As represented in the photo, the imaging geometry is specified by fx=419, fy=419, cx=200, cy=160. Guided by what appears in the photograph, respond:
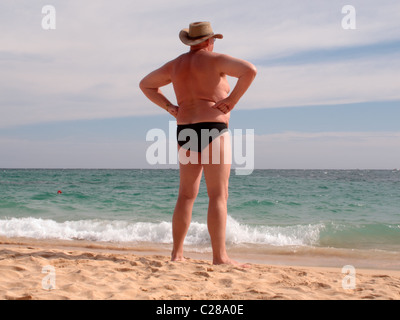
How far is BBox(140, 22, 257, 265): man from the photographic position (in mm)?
3586

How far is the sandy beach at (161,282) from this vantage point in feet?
9.01

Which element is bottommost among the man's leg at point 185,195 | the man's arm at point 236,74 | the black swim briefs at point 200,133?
the man's leg at point 185,195

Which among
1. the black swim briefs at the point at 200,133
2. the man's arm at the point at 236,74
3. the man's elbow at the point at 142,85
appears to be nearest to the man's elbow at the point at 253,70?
the man's arm at the point at 236,74

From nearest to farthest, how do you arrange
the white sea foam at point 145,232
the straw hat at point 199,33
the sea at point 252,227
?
the straw hat at point 199,33 < the sea at point 252,227 < the white sea foam at point 145,232

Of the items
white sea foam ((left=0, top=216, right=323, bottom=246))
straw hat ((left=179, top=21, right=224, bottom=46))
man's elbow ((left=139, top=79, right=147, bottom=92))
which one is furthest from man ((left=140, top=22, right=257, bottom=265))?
white sea foam ((left=0, top=216, right=323, bottom=246))

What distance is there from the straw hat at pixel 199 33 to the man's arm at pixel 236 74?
26cm

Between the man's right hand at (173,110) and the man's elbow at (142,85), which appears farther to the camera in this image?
the man's elbow at (142,85)

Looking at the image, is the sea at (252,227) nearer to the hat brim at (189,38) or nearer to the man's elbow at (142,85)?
the man's elbow at (142,85)

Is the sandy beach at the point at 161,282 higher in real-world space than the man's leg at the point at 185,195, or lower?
lower

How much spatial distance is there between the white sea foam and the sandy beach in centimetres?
310

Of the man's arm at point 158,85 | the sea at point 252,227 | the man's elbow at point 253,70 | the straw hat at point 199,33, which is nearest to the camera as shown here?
the man's elbow at point 253,70

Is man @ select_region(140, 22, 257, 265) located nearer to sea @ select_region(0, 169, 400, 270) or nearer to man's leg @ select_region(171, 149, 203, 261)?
man's leg @ select_region(171, 149, 203, 261)

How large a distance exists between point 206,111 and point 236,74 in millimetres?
403
